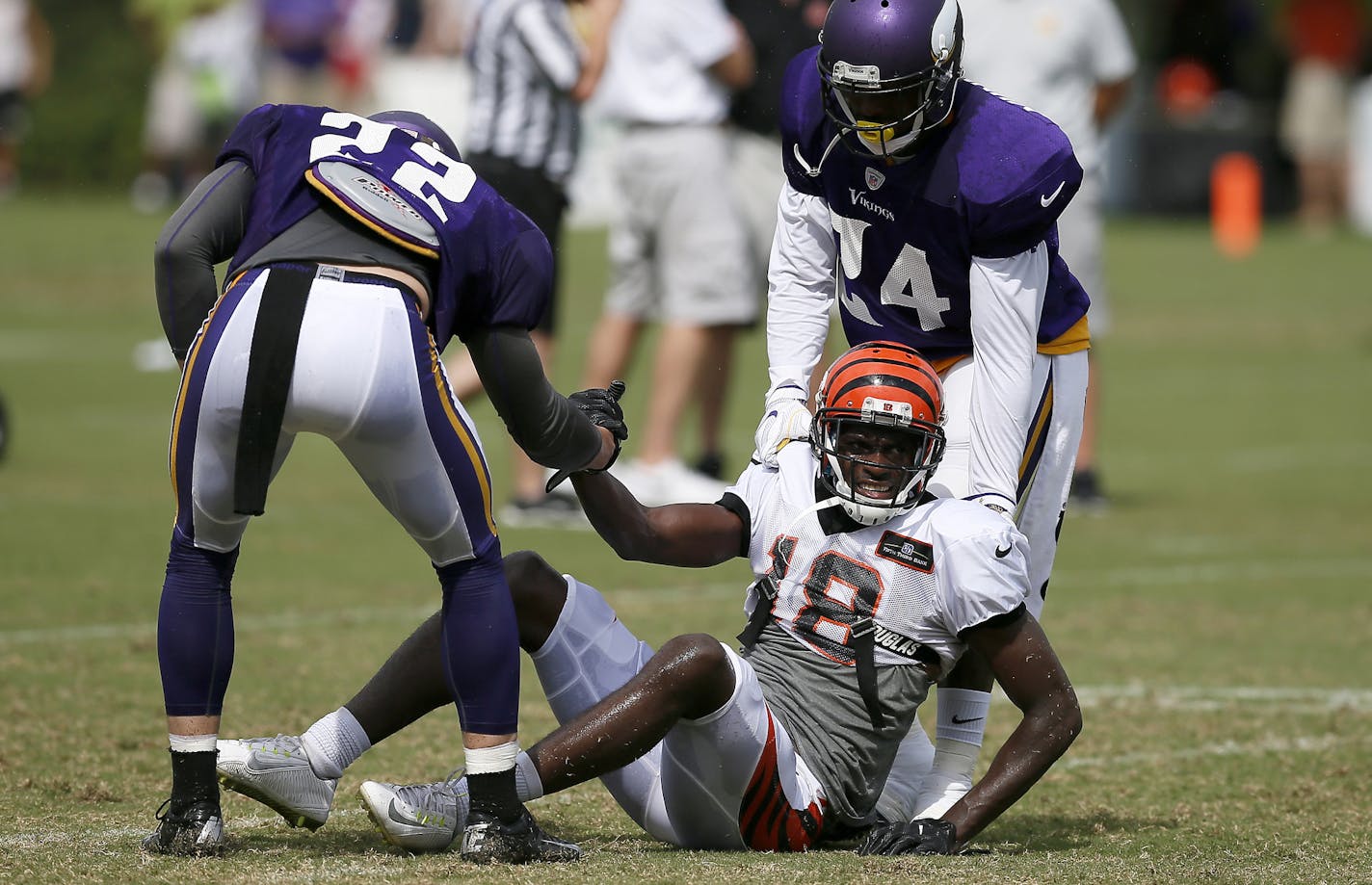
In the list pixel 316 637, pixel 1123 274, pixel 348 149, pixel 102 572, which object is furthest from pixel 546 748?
pixel 1123 274

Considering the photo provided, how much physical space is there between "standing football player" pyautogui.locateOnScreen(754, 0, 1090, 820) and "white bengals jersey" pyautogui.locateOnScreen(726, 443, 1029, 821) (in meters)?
0.23

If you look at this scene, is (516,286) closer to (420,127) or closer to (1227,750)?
(420,127)

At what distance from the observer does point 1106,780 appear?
189 inches

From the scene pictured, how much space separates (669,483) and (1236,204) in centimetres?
1538

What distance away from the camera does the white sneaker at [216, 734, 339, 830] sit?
3.75 metres

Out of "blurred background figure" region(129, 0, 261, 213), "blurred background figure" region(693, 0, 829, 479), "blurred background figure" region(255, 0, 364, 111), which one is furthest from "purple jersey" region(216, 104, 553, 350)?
"blurred background figure" region(129, 0, 261, 213)

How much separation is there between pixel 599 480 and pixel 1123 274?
51.0ft

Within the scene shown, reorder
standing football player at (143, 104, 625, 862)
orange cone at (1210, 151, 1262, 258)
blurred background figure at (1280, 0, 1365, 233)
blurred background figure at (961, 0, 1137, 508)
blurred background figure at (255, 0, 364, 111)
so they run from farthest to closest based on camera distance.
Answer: blurred background figure at (1280, 0, 1365, 233), orange cone at (1210, 151, 1262, 258), blurred background figure at (255, 0, 364, 111), blurred background figure at (961, 0, 1137, 508), standing football player at (143, 104, 625, 862)

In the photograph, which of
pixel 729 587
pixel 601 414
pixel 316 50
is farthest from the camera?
pixel 316 50

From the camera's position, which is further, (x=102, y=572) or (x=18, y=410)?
(x=18, y=410)

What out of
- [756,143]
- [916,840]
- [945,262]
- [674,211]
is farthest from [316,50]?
[916,840]

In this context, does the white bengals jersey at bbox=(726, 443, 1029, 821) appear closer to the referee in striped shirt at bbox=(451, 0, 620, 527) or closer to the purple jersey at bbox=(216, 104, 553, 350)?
the purple jersey at bbox=(216, 104, 553, 350)

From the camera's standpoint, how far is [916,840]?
12.6 ft

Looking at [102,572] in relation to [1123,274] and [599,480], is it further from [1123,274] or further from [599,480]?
[1123,274]
